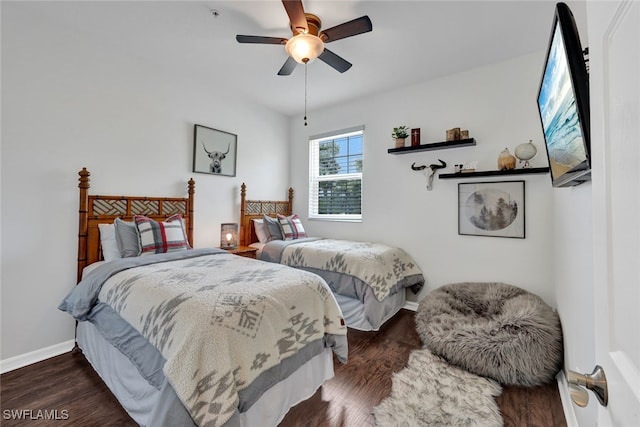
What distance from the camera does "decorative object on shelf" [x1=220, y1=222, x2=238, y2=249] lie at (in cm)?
334

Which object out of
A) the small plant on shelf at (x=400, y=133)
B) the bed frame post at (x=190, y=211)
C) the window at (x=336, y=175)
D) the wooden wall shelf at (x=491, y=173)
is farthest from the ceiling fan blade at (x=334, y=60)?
the bed frame post at (x=190, y=211)

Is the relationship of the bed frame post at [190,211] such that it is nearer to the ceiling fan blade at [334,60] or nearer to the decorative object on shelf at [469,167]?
the ceiling fan blade at [334,60]

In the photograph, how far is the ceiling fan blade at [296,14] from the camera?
1608 millimetres

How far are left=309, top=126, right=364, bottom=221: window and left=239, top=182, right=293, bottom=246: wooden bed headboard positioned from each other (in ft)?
2.05

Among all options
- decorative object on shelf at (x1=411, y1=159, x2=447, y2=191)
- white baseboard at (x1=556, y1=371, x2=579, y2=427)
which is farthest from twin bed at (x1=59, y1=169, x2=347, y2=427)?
decorative object on shelf at (x1=411, y1=159, x2=447, y2=191)

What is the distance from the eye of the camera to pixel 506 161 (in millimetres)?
2562

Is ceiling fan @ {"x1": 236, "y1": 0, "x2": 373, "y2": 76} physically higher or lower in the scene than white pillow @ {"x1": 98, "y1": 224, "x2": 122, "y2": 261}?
higher

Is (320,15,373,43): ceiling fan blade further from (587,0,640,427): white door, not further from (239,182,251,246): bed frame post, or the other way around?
(239,182,251,246): bed frame post

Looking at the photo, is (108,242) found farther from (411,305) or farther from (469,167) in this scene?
(469,167)

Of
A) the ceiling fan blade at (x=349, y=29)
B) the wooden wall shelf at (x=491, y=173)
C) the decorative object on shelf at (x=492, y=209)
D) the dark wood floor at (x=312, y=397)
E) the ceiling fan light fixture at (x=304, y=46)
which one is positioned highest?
the ceiling fan blade at (x=349, y=29)

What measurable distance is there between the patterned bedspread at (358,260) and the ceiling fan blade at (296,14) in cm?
198

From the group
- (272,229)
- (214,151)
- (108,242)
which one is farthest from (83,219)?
(272,229)

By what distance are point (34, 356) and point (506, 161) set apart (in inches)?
172

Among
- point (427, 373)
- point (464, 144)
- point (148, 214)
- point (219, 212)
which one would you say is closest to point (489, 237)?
point (464, 144)
